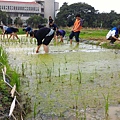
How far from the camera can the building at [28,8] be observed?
5388 centimetres

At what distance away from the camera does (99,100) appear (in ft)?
9.41

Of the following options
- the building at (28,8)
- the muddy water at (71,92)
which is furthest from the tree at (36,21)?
the muddy water at (71,92)

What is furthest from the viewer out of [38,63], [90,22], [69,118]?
[90,22]

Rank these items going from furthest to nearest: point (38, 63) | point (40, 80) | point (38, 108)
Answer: point (38, 63) < point (40, 80) < point (38, 108)

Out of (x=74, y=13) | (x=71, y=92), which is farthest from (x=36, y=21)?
(x=71, y=92)

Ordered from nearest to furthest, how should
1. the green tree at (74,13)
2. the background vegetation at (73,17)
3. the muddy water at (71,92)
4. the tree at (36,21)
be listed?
1. the muddy water at (71,92)
2. the background vegetation at (73,17)
3. the tree at (36,21)
4. the green tree at (74,13)

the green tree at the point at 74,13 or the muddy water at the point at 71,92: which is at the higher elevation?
the green tree at the point at 74,13

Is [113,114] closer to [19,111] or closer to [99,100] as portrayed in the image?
[99,100]

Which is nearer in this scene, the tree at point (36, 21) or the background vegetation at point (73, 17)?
the background vegetation at point (73, 17)

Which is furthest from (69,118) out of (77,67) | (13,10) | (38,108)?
(13,10)

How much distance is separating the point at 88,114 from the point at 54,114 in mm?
311

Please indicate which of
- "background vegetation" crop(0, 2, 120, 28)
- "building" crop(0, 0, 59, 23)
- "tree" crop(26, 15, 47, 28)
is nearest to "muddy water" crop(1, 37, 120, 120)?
"background vegetation" crop(0, 2, 120, 28)

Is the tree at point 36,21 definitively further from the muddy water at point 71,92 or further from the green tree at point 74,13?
the muddy water at point 71,92

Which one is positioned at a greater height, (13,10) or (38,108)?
(13,10)
